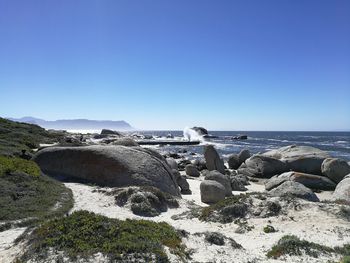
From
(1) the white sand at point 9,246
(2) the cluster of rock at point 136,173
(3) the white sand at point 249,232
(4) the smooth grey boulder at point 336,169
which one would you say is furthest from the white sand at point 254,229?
(4) the smooth grey boulder at point 336,169

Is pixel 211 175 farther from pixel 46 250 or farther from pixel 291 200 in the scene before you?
pixel 46 250

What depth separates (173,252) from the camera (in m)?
8.88

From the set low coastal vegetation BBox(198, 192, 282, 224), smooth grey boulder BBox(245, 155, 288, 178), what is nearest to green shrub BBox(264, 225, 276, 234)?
low coastal vegetation BBox(198, 192, 282, 224)

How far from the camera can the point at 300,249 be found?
10.0 m

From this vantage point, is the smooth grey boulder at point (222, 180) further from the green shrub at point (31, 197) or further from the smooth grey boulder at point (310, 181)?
the green shrub at point (31, 197)

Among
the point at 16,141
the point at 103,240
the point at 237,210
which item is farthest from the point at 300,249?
the point at 16,141

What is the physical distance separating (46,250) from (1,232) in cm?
353

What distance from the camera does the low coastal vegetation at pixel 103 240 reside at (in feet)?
27.2

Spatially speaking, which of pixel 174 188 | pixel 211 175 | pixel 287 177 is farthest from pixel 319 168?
pixel 174 188

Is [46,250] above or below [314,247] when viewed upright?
above

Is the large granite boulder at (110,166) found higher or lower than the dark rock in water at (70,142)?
lower

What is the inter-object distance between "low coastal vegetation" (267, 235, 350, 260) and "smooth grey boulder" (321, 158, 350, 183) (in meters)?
18.4

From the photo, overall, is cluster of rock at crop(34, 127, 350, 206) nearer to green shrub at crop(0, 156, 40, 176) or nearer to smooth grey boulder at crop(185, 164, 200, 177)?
green shrub at crop(0, 156, 40, 176)

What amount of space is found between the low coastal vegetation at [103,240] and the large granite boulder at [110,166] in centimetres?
842
